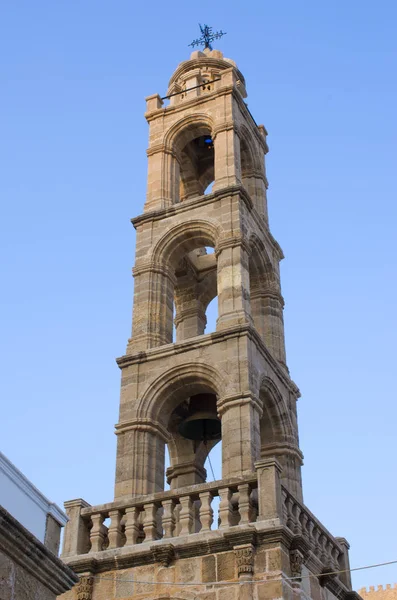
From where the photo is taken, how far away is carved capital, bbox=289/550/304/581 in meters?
15.0

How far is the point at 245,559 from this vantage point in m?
14.8

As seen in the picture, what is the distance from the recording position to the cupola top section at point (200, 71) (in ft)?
87.1

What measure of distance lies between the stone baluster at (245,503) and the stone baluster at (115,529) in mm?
2392

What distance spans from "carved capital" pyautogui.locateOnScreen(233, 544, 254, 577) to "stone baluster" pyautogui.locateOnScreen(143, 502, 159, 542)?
191cm

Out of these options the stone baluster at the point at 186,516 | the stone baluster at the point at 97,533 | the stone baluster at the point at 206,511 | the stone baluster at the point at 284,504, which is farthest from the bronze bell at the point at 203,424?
the stone baluster at the point at 284,504

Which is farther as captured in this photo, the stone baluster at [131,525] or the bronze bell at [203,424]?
the bronze bell at [203,424]

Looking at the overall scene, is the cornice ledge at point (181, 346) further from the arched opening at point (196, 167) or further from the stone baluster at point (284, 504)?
the arched opening at point (196, 167)

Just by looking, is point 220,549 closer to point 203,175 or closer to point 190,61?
point 203,175

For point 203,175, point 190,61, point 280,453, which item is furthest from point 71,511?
point 190,61

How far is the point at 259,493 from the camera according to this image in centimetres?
1541

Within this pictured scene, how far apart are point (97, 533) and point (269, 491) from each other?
11.1ft

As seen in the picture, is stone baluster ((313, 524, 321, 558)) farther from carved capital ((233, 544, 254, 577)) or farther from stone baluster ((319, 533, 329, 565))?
carved capital ((233, 544, 254, 577))

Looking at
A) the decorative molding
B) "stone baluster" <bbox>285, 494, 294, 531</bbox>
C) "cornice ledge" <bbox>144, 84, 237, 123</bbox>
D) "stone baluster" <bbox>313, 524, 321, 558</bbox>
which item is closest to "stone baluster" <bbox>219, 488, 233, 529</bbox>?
"stone baluster" <bbox>285, 494, 294, 531</bbox>

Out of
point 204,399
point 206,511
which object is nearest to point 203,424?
point 204,399
